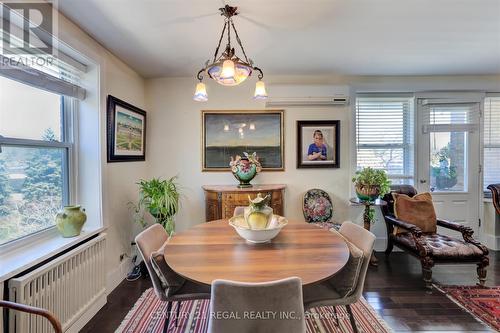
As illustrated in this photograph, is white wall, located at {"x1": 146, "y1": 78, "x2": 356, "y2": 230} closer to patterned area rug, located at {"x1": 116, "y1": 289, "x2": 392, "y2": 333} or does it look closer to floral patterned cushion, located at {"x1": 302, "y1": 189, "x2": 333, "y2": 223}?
floral patterned cushion, located at {"x1": 302, "y1": 189, "x2": 333, "y2": 223}

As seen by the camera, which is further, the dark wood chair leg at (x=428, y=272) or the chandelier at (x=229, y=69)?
the dark wood chair leg at (x=428, y=272)

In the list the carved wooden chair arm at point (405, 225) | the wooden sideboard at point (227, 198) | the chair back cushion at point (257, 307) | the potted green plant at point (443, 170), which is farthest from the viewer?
the potted green plant at point (443, 170)

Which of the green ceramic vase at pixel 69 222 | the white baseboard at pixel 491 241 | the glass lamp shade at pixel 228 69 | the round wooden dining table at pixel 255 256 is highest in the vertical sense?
the glass lamp shade at pixel 228 69

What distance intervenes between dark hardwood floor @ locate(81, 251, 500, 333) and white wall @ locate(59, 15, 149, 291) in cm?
34

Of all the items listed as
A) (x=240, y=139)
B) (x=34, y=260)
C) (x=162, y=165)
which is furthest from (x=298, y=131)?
(x=34, y=260)

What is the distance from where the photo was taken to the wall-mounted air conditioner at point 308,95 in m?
3.31

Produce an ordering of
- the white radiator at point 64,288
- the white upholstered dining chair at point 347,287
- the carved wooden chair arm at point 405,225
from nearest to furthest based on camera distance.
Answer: the white radiator at point 64,288 → the white upholstered dining chair at point 347,287 → the carved wooden chair arm at point 405,225

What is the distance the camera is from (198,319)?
200 centimetres

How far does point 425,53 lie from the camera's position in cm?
264

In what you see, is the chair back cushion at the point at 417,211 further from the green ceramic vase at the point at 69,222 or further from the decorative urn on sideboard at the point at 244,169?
the green ceramic vase at the point at 69,222

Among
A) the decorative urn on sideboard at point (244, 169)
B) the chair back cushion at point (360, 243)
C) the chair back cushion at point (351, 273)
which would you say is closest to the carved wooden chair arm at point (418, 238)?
the chair back cushion at point (360, 243)

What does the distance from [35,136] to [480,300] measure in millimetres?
4003

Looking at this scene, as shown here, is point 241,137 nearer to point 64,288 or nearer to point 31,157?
point 31,157

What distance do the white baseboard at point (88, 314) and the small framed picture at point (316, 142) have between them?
262 centimetres
